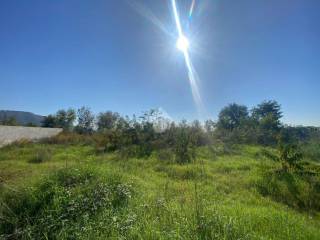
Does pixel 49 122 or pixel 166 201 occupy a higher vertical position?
pixel 49 122

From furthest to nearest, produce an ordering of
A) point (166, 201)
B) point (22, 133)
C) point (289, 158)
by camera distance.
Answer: point (22, 133)
point (289, 158)
point (166, 201)

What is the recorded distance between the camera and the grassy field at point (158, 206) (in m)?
3.15

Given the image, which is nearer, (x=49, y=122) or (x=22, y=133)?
(x=22, y=133)

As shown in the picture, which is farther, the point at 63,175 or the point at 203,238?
the point at 63,175

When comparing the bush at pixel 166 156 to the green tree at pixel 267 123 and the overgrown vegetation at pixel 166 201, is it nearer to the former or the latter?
the overgrown vegetation at pixel 166 201

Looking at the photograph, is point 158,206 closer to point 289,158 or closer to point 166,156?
point 289,158

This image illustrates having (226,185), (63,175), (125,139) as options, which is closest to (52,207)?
(63,175)

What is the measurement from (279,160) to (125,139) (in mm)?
7820

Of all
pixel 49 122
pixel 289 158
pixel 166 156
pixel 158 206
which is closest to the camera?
pixel 158 206

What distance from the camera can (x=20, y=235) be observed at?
333 centimetres

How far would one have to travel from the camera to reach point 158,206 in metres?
3.73

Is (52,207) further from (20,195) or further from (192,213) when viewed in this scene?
(192,213)

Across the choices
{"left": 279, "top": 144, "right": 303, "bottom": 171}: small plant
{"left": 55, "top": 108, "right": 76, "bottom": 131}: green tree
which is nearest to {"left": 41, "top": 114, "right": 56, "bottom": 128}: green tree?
{"left": 55, "top": 108, "right": 76, "bottom": 131}: green tree

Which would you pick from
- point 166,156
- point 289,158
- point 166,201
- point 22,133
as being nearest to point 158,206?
point 166,201
